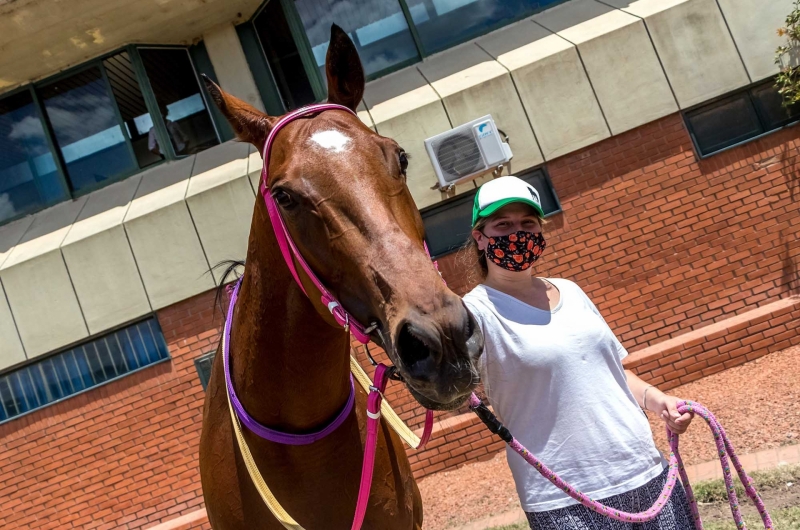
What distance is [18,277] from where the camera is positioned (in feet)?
25.8

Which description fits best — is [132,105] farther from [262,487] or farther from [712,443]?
[712,443]

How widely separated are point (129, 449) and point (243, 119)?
→ 685cm

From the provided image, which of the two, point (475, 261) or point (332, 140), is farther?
point (475, 261)

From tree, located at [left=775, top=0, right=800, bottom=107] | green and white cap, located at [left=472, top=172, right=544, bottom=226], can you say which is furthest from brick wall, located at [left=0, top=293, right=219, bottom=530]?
tree, located at [left=775, top=0, right=800, bottom=107]

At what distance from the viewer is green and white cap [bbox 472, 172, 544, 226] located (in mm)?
2340

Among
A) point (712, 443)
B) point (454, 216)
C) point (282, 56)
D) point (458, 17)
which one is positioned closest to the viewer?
point (712, 443)

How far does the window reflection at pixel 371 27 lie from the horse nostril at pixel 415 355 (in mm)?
7334

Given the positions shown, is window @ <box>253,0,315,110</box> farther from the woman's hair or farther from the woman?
the woman

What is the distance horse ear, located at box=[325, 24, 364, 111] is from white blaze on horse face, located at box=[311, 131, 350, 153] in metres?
0.44

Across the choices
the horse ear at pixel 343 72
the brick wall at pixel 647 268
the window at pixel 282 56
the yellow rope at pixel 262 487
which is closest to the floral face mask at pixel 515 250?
the horse ear at pixel 343 72

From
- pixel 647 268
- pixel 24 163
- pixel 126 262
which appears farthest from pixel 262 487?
pixel 24 163

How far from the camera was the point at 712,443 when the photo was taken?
5750 mm

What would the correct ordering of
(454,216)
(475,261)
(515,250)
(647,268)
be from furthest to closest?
1. (454,216)
2. (647,268)
3. (475,261)
4. (515,250)

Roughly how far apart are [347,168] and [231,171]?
21.0 feet
